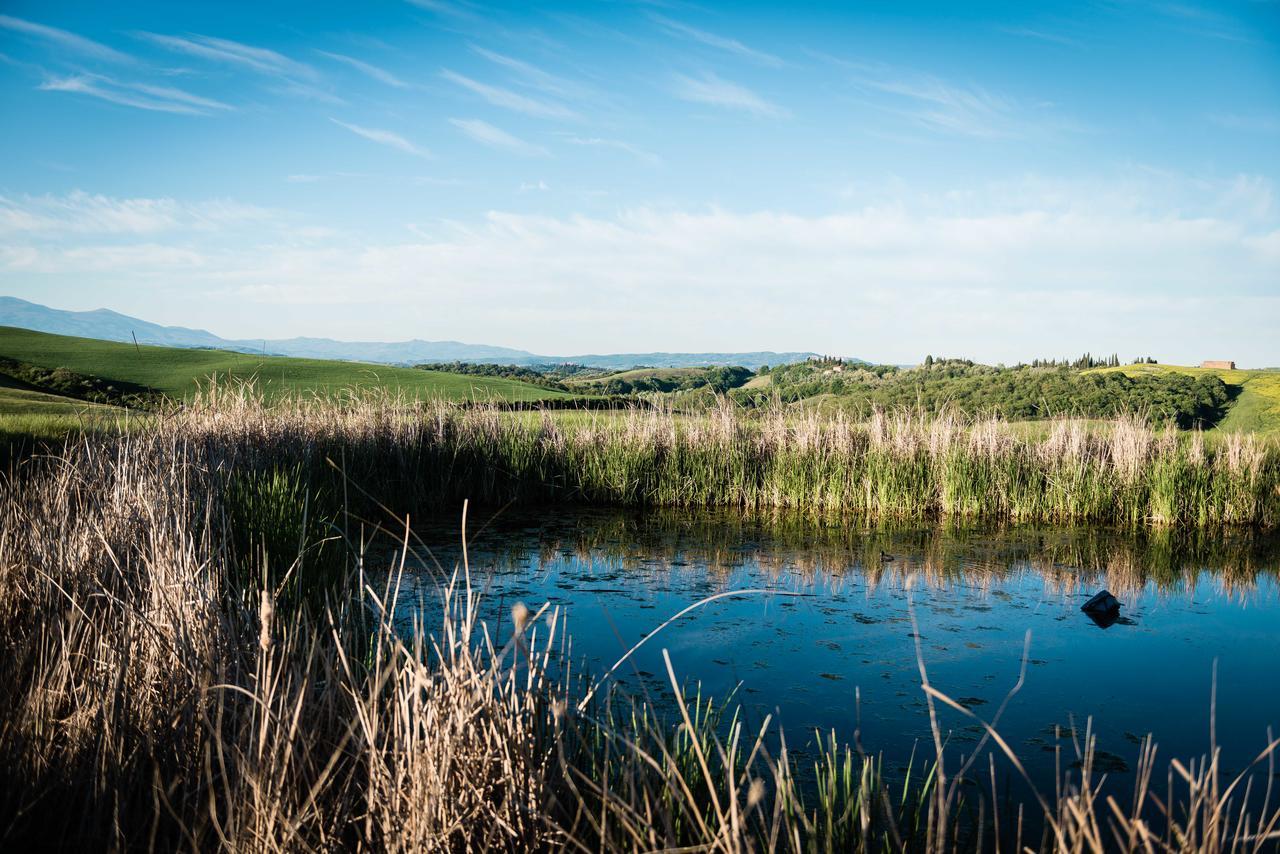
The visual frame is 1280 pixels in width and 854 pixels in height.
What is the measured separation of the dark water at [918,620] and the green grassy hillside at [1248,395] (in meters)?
15.0

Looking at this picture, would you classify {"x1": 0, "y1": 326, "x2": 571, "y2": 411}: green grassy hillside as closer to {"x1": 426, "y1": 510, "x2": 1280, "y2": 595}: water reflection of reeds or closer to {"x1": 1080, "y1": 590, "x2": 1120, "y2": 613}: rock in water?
{"x1": 426, "y1": 510, "x2": 1280, "y2": 595}: water reflection of reeds

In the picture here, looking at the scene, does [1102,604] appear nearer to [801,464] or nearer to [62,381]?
[801,464]

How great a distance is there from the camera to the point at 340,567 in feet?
20.0

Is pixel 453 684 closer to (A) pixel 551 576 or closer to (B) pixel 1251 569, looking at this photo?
(A) pixel 551 576

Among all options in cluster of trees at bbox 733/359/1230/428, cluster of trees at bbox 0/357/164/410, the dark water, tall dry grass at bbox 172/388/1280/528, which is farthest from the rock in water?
cluster of trees at bbox 0/357/164/410

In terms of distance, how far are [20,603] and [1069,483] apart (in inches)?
434

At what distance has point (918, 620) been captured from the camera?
6410 millimetres

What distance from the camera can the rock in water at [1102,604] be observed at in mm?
6613

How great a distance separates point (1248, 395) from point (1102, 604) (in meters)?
24.2

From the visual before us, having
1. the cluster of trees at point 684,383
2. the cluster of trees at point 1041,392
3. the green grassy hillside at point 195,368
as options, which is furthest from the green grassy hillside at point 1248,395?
the green grassy hillside at point 195,368

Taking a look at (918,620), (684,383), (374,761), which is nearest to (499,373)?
(684,383)

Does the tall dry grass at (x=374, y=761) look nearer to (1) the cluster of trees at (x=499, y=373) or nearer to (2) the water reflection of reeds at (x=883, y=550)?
(2) the water reflection of reeds at (x=883, y=550)

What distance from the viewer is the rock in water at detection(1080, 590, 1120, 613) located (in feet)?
21.7

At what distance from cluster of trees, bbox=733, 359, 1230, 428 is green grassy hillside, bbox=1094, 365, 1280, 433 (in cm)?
44
